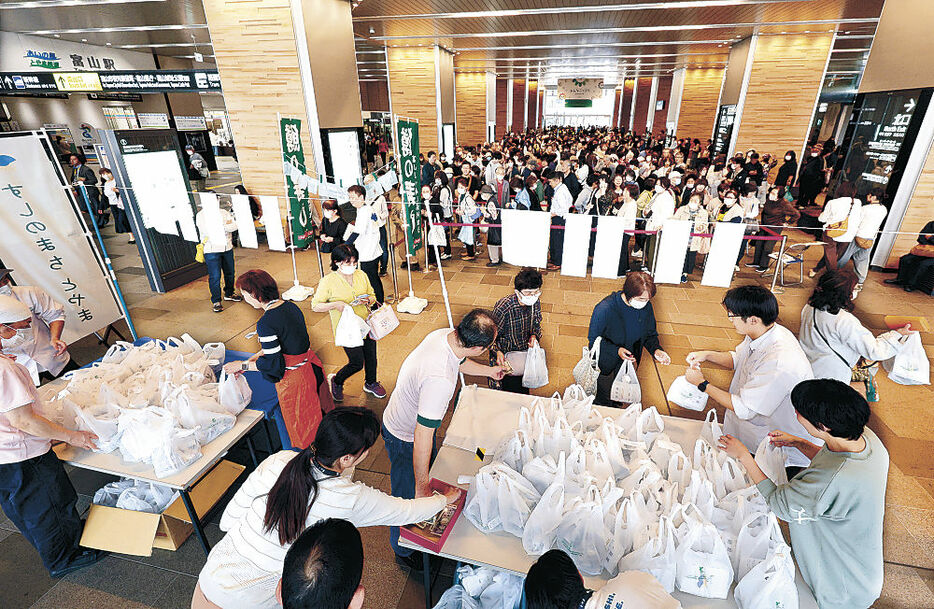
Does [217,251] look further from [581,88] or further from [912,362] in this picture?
[581,88]

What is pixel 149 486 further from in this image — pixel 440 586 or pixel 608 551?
pixel 608 551

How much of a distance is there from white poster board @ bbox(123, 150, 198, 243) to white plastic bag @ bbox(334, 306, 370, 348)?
4365 mm

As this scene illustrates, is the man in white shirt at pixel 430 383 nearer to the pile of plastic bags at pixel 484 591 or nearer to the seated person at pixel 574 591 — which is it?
the pile of plastic bags at pixel 484 591

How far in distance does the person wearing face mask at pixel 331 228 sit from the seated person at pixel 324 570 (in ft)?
16.6

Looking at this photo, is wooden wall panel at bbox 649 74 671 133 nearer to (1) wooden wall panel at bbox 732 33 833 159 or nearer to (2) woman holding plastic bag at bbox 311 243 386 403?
(1) wooden wall panel at bbox 732 33 833 159

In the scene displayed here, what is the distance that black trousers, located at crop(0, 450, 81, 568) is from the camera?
253cm

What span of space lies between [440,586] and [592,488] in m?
1.35

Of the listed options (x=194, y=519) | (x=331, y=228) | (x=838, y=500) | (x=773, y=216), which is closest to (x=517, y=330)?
(x=838, y=500)

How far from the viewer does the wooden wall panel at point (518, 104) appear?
3493cm

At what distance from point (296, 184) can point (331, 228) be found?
2.39 m

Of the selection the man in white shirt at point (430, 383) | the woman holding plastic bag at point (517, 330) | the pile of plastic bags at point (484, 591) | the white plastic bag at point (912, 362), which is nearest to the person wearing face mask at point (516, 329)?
the woman holding plastic bag at point (517, 330)

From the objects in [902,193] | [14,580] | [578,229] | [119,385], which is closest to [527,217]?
[578,229]

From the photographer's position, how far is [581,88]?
3559 centimetres

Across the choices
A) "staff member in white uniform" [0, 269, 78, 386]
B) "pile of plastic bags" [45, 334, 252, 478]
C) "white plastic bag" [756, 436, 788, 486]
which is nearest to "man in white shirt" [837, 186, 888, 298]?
"white plastic bag" [756, 436, 788, 486]
